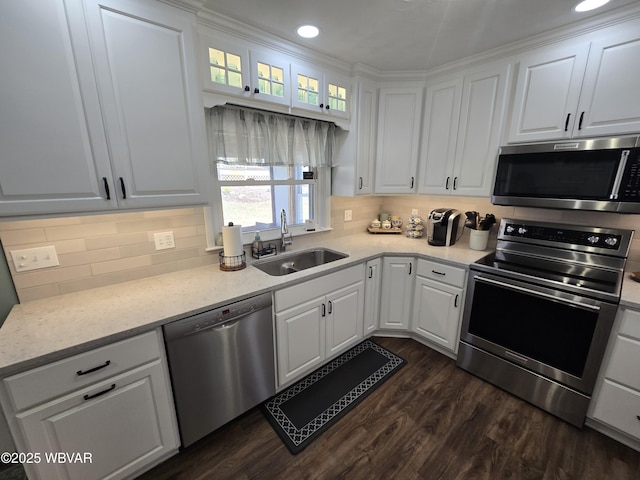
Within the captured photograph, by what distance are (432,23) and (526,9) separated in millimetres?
480

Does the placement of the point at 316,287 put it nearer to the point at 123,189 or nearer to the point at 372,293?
the point at 372,293

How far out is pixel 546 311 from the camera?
164cm

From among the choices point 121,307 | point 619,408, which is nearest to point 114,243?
point 121,307

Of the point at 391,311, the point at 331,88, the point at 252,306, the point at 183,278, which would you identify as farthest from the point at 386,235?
the point at 183,278

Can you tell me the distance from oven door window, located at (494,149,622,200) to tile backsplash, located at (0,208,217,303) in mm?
2230

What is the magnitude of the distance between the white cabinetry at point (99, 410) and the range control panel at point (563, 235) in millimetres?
2558

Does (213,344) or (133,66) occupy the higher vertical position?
(133,66)

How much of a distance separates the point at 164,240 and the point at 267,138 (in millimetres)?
1016

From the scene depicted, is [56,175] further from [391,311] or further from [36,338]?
[391,311]

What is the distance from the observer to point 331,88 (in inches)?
83.2

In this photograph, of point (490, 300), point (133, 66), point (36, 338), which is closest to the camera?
point (36, 338)

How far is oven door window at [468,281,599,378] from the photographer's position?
1545 millimetres

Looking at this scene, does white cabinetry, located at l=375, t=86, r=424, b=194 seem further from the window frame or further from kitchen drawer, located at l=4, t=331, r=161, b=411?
kitchen drawer, located at l=4, t=331, r=161, b=411

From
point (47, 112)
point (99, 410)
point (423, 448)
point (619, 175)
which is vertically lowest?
point (423, 448)
